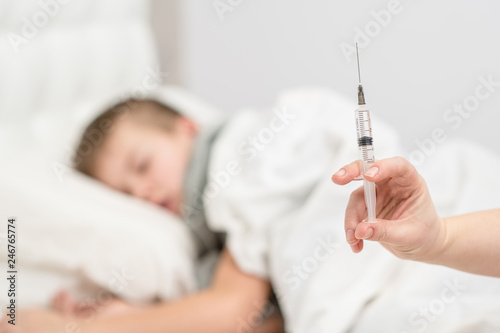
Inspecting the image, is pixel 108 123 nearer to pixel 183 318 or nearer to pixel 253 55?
pixel 183 318

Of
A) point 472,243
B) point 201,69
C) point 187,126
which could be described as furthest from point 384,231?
point 201,69

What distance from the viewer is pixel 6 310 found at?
0.94m

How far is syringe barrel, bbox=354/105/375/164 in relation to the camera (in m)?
0.61

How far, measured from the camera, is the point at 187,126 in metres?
1.37

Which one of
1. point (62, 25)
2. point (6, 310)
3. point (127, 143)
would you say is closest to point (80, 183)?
point (127, 143)

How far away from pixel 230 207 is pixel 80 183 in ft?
1.08

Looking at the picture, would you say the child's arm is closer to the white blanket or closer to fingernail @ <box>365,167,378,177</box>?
the white blanket

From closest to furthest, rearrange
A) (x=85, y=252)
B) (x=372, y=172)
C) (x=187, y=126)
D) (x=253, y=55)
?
(x=372, y=172) → (x=85, y=252) → (x=187, y=126) → (x=253, y=55)

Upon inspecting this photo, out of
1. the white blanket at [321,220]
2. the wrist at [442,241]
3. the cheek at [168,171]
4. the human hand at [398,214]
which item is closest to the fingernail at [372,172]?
the human hand at [398,214]

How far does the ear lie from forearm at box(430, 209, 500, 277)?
80 cm

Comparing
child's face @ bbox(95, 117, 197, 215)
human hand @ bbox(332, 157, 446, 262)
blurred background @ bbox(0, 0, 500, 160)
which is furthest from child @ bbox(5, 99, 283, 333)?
human hand @ bbox(332, 157, 446, 262)

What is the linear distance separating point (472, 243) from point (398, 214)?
0.38 ft

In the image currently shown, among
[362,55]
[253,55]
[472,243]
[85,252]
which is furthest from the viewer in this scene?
[253,55]

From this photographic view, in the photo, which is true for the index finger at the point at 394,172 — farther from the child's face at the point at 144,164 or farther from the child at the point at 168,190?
the child's face at the point at 144,164
